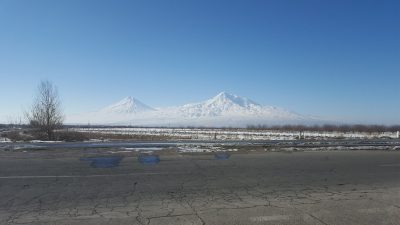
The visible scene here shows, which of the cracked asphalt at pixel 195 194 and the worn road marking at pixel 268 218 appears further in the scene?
the cracked asphalt at pixel 195 194

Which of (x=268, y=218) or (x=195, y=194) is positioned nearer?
(x=268, y=218)

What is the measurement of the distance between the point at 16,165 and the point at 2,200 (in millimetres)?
6348

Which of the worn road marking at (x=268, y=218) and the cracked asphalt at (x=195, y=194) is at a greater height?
the cracked asphalt at (x=195, y=194)

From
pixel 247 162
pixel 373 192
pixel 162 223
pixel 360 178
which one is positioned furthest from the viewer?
pixel 247 162

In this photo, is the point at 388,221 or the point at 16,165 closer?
the point at 388,221

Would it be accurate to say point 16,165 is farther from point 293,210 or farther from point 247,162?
point 293,210

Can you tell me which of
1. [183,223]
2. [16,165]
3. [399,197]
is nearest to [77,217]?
[183,223]

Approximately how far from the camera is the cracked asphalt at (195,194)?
7129 millimetres

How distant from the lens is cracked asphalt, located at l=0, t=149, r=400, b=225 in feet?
23.4

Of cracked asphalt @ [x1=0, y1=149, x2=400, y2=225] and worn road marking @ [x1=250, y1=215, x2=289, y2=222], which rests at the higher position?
cracked asphalt @ [x1=0, y1=149, x2=400, y2=225]

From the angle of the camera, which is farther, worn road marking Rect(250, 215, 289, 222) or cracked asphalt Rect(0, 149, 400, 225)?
cracked asphalt Rect(0, 149, 400, 225)

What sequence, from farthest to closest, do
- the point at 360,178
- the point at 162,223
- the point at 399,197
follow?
the point at 360,178
the point at 399,197
the point at 162,223

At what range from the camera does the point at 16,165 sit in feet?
46.8

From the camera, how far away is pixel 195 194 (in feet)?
30.9
